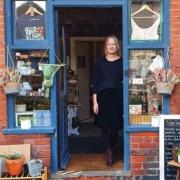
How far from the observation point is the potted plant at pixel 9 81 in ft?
19.1

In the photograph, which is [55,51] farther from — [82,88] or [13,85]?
[82,88]

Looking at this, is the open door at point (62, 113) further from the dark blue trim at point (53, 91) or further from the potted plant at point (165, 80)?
the potted plant at point (165, 80)

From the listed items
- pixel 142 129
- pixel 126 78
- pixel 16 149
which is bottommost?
pixel 16 149

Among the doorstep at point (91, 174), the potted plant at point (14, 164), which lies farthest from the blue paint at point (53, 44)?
the potted plant at point (14, 164)

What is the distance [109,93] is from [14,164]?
1.66 metres

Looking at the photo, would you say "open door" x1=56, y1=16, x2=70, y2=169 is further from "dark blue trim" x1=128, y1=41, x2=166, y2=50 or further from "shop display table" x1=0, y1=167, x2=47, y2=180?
"dark blue trim" x1=128, y1=41, x2=166, y2=50

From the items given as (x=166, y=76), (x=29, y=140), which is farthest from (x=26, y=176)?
(x=166, y=76)

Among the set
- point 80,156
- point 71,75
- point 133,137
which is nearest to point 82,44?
point 71,75

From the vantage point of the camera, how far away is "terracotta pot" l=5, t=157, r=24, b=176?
5.70 metres

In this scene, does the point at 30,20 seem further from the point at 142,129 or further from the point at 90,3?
the point at 142,129

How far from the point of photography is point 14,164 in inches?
225

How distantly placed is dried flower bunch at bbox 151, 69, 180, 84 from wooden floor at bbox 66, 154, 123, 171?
1.37 meters

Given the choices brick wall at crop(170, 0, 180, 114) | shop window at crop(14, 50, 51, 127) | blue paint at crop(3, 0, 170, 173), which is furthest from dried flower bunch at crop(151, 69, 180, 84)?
shop window at crop(14, 50, 51, 127)

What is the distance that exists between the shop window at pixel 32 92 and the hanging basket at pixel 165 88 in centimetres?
144
